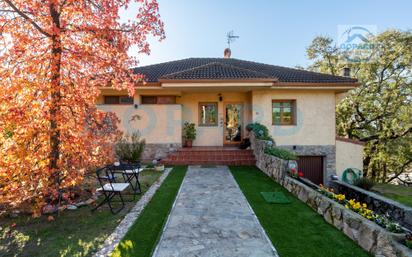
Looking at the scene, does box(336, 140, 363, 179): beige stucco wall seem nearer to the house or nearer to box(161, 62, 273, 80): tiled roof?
the house

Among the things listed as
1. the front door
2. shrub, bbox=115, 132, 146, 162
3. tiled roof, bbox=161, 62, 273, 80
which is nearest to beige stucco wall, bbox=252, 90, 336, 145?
tiled roof, bbox=161, 62, 273, 80

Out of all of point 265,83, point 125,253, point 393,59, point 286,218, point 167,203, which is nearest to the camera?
point 125,253

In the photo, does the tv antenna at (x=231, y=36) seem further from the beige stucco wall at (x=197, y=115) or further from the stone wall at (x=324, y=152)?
the stone wall at (x=324, y=152)

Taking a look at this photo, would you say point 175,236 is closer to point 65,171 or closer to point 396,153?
point 65,171

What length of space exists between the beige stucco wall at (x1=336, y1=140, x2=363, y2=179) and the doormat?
25.6 ft

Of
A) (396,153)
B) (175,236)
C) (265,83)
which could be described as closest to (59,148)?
(175,236)

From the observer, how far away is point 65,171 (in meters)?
4.75

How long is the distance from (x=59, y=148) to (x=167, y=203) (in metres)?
2.86

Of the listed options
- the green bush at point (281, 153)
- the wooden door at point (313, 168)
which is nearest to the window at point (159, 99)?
the green bush at point (281, 153)

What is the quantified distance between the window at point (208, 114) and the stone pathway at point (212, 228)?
679cm

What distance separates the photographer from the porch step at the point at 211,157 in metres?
10.6

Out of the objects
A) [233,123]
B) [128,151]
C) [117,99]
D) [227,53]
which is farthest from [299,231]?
[227,53]

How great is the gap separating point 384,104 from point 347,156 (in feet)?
31.2

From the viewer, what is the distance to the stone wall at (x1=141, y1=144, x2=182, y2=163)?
38.5ft
